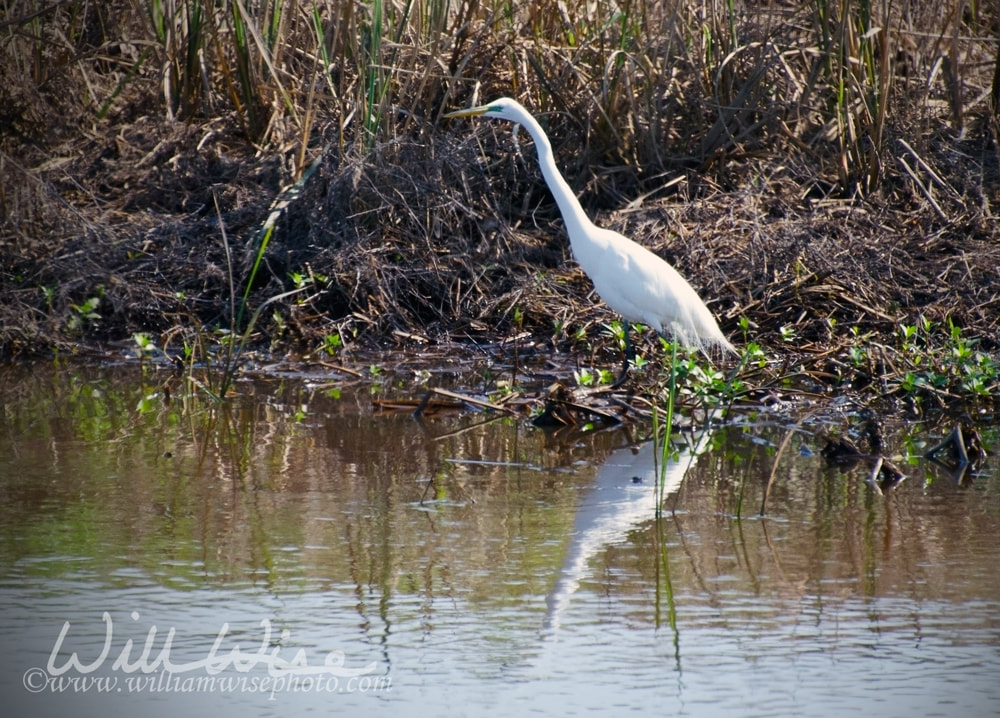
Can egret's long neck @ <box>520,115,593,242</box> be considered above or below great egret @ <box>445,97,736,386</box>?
above

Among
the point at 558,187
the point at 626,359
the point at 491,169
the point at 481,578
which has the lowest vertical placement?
the point at 481,578

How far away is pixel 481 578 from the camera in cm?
296

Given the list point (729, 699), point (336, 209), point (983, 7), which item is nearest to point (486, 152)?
point (336, 209)

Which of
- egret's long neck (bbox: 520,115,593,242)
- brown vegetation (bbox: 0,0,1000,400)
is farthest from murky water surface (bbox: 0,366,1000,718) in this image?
brown vegetation (bbox: 0,0,1000,400)

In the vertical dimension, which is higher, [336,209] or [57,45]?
[57,45]

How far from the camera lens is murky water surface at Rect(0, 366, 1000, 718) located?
2428 millimetres

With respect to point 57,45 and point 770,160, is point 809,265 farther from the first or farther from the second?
point 57,45

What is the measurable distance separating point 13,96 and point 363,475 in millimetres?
4110

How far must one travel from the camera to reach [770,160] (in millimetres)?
6891

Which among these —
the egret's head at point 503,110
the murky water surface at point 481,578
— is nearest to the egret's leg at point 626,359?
the murky water surface at point 481,578

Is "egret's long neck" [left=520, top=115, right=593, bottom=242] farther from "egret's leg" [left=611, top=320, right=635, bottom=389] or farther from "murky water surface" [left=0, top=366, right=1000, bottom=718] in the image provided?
"murky water surface" [left=0, top=366, right=1000, bottom=718]

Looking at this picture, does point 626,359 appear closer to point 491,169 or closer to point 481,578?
point 491,169

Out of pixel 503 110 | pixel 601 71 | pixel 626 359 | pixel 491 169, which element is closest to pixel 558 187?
pixel 503 110

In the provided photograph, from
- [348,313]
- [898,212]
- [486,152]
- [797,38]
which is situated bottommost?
[348,313]
